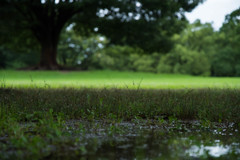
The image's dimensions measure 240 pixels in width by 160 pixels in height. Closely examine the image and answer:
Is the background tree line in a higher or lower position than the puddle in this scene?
higher

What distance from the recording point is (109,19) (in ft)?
56.5

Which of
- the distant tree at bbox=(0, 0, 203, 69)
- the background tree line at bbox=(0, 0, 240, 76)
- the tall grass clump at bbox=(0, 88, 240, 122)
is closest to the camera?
the tall grass clump at bbox=(0, 88, 240, 122)

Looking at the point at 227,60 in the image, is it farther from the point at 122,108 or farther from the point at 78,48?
the point at 122,108

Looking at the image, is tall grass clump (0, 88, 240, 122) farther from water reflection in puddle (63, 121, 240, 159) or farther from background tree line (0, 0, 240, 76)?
background tree line (0, 0, 240, 76)

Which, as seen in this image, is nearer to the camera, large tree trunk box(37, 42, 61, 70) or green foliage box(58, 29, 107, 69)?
large tree trunk box(37, 42, 61, 70)

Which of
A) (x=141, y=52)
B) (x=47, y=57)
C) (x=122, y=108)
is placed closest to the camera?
(x=122, y=108)

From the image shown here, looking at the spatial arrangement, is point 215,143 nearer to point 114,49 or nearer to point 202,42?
point 114,49

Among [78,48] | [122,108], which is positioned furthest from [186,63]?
[122,108]

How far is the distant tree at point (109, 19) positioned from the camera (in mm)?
16478

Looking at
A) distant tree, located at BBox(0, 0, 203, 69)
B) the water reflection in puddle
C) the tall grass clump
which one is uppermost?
distant tree, located at BBox(0, 0, 203, 69)

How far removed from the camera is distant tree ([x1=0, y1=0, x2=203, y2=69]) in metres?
16.5

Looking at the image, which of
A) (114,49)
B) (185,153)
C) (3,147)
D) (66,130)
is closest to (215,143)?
(185,153)

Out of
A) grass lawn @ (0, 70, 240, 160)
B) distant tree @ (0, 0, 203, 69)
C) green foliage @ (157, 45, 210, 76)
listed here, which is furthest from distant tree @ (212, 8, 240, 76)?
grass lawn @ (0, 70, 240, 160)

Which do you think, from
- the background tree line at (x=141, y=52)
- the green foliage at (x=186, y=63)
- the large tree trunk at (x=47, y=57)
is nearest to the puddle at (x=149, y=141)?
the background tree line at (x=141, y=52)
